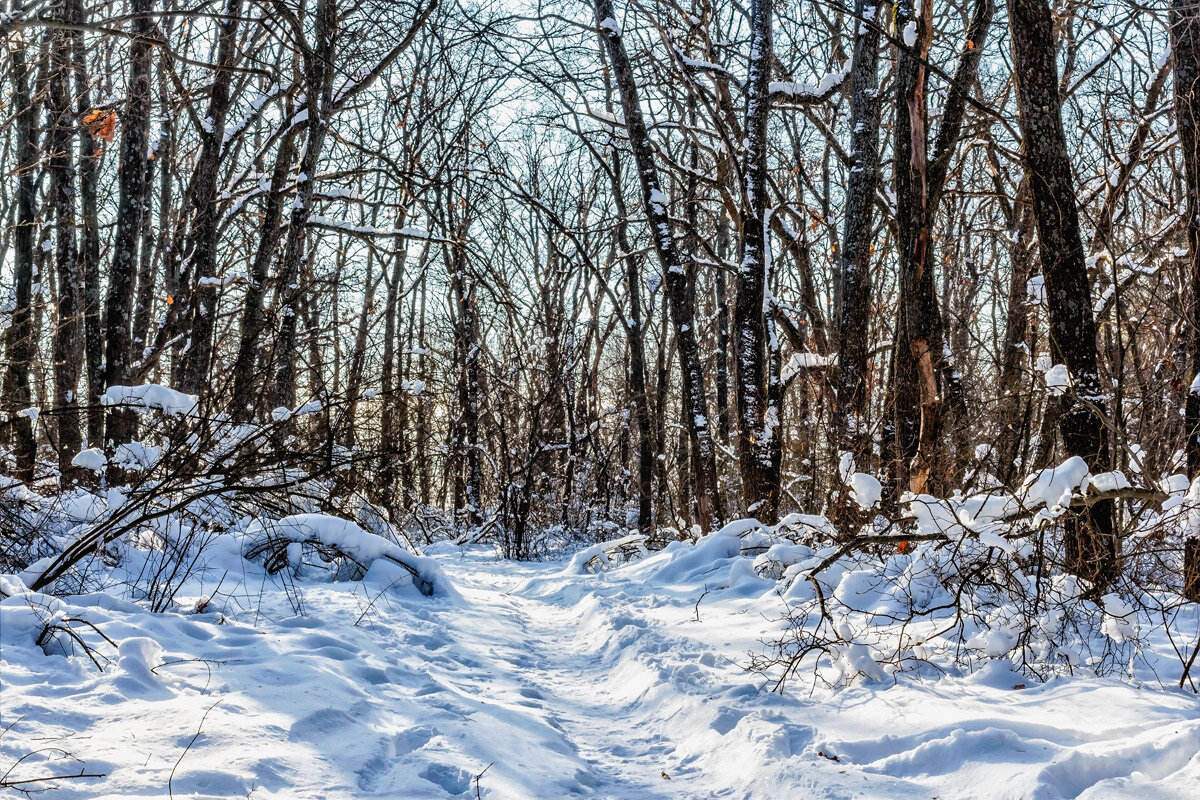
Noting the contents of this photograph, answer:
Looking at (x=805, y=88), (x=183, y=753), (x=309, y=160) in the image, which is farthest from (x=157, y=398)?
(x=805, y=88)

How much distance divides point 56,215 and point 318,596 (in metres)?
7.12

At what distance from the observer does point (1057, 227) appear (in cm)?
464

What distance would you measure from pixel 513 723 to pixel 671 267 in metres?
6.76

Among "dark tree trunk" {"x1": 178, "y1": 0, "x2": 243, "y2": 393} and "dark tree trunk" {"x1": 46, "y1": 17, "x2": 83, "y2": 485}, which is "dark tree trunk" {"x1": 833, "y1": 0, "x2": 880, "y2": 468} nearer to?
"dark tree trunk" {"x1": 178, "y1": 0, "x2": 243, "y2": 393}

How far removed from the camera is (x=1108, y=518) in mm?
4281

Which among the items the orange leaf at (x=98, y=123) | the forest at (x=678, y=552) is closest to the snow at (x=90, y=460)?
the forest at (x=678, y=552)

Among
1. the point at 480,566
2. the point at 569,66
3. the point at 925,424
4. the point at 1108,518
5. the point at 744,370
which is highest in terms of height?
the point at 569,66

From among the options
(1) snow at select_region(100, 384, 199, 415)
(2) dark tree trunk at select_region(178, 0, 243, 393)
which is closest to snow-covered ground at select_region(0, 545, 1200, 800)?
(1) snow at select_region(100, 384, 199, 415)

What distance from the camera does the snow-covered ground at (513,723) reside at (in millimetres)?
2279

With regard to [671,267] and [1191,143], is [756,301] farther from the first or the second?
[1191,143]

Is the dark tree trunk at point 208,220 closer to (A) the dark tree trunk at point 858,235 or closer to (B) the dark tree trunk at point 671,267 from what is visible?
(B) the dark tree trunk at point 671,267

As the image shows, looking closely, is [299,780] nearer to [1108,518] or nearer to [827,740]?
[827,740]

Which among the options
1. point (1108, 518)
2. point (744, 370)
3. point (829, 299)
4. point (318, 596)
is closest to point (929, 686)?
point (1108, 518)

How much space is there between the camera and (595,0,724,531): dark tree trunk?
353 inches
